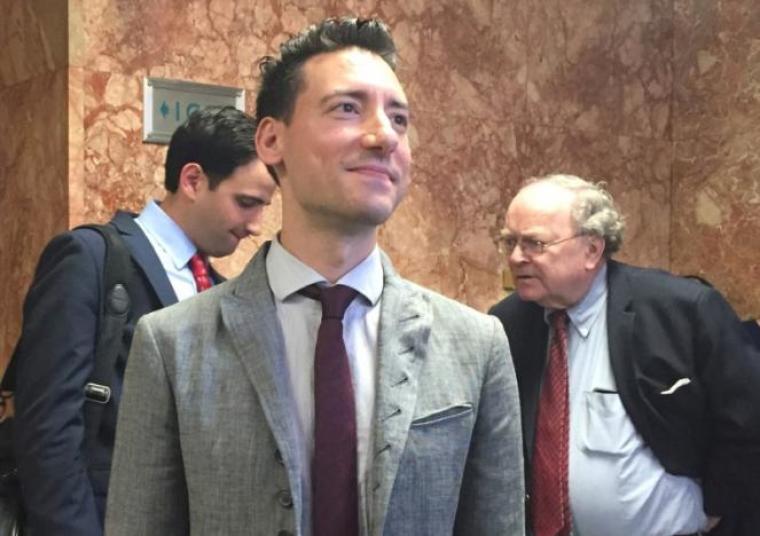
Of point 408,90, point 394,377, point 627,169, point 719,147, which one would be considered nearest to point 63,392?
point 394,377

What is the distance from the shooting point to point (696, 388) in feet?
8.36

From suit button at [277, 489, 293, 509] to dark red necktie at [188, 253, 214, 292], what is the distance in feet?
4.23

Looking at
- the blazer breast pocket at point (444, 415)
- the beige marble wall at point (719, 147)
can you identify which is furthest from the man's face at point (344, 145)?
the beige marble wall at point (719, 147)

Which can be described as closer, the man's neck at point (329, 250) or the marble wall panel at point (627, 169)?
the man's neck at point (329, 250)

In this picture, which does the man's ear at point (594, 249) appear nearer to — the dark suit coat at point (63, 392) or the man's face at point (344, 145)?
the dark suit coat at point (63, 392)

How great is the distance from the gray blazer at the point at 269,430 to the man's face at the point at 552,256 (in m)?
1.26

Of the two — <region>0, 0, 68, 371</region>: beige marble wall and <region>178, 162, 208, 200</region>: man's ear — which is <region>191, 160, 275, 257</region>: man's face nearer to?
<region>178, 162, 208, 200</region>: man's ear

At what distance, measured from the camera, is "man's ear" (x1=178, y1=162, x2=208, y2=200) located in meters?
2.63

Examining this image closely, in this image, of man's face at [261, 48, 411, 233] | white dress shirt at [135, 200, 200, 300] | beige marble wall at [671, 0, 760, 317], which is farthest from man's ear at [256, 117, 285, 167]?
beige marble wall at [671, 0, 760, 317]

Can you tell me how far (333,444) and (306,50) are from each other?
0.62m

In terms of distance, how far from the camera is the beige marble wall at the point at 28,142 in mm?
3010

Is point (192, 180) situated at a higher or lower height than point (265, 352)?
higher

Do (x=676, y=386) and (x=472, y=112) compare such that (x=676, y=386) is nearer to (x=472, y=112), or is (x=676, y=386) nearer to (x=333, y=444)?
(x=333, y=444)

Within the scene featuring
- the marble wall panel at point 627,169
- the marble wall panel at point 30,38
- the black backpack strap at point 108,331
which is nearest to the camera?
the black backpack strap at point 108,331
